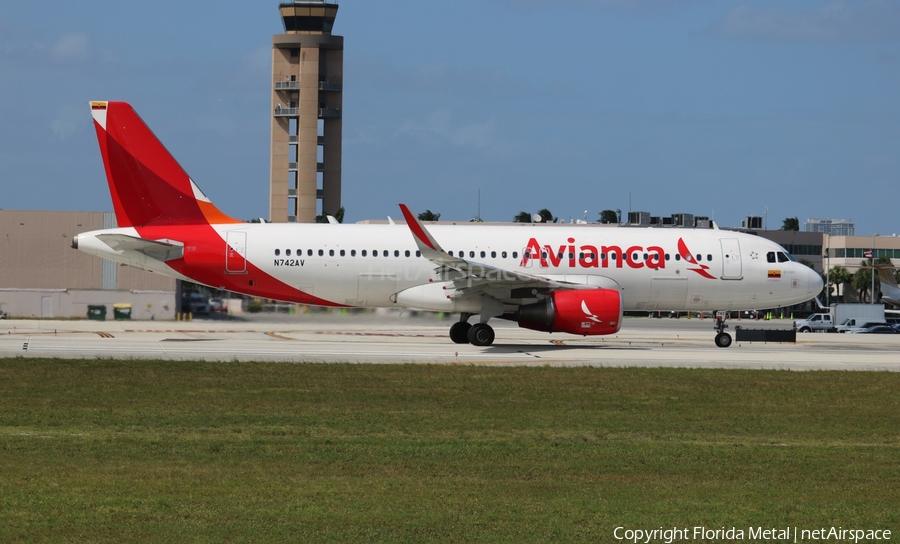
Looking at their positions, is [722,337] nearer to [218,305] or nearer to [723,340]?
[723,340]

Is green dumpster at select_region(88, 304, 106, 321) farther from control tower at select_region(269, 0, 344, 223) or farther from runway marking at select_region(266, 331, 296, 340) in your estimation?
control tower at select_region(269, 0, 344, 223)

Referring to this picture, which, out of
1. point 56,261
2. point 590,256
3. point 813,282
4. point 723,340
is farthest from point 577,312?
point 56,261

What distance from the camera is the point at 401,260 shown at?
105ft

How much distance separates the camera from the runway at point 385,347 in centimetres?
2694

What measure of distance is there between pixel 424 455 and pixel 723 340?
2293 cm

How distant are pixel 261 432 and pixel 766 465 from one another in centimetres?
695

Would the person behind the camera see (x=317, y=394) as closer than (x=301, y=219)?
Yes

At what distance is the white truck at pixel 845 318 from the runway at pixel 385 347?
81.5 feet

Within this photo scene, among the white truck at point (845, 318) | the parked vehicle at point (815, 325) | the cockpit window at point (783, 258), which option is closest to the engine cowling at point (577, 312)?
the cockpit window at point (783, 258)

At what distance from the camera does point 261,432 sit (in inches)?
597

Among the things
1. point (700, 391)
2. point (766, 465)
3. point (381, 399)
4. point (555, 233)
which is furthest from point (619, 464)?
point (555, 233)

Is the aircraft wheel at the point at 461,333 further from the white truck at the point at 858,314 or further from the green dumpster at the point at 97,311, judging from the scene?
the white truck at the point at 858,314

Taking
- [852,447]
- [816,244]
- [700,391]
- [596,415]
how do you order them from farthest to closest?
1. [816,244]
2. [700,391]
3. [596,415]
4. [852,447]

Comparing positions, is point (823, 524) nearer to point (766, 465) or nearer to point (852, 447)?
point (766, 465)
